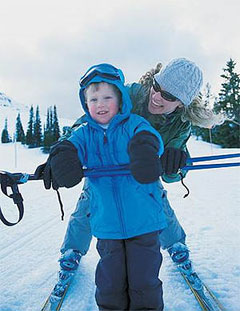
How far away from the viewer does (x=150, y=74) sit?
103 inches

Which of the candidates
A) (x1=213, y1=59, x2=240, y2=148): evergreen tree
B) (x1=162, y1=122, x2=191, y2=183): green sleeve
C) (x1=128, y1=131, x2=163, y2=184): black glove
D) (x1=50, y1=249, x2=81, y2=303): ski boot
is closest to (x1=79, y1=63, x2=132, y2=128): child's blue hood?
(x1=128, y1=131, x2=163, y2=184): black glove

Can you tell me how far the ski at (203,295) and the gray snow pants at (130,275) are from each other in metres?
0.51

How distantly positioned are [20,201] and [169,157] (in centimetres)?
104

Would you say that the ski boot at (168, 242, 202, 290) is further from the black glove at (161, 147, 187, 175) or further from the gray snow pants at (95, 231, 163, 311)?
the black glove at (161, 147, 187, 175)

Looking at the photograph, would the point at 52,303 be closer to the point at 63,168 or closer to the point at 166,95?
the point at 63,168

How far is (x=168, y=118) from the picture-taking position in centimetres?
244

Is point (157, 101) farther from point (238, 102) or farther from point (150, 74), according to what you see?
point (238, 102)

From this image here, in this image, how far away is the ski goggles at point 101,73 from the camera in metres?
1.90

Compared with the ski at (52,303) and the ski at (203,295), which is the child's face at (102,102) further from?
the ski at (203,295)

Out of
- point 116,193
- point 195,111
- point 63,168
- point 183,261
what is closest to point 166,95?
point 195,111

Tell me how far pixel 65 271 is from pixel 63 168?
48.6 inches

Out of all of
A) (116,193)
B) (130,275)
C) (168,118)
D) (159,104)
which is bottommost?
(130,275)

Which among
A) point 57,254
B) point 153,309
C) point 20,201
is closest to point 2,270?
point 57,254

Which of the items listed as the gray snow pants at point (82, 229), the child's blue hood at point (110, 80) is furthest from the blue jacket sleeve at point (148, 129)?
the gray snow pants at point (82, 229)
